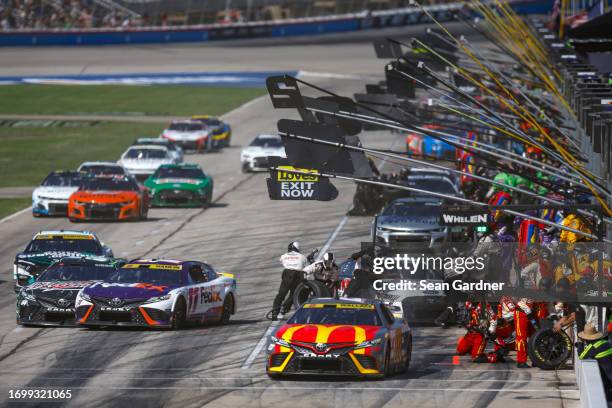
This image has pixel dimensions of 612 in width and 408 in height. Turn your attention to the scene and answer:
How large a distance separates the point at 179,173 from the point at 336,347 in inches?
972

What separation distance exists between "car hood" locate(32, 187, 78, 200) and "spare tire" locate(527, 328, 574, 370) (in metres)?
22.4

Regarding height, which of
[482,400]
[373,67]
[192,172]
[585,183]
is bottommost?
[373,67]

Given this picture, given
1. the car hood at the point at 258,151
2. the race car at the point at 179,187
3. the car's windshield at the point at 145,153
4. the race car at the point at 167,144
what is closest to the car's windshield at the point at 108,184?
the race car at the point at 179,187

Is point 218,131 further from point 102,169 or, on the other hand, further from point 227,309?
point 227,309

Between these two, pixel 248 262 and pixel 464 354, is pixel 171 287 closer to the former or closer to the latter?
pixel 464 354

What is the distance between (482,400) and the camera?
17.8 metres

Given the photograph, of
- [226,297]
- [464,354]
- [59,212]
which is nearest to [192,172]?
[59,212]

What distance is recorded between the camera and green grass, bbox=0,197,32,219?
138 ft

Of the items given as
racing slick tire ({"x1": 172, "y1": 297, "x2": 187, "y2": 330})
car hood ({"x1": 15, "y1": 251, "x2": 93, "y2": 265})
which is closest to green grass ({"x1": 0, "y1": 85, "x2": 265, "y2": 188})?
car hood ({"x1": 15, "y1": 251, "x2": 93, "y2": 265})

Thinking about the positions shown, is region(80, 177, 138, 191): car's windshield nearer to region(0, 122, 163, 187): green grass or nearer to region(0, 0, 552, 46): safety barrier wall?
region(0, 122, 163, 187): green grass

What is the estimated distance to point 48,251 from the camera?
93.4 feet

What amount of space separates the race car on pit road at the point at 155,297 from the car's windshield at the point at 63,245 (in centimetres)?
494

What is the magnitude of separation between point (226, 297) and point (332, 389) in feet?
22.1

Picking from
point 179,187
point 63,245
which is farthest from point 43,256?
point 179,187
